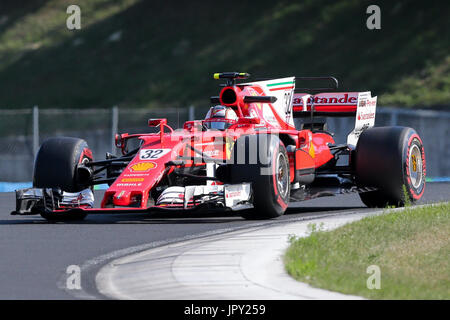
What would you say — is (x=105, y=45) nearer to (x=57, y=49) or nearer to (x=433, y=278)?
(x=57, y=49)

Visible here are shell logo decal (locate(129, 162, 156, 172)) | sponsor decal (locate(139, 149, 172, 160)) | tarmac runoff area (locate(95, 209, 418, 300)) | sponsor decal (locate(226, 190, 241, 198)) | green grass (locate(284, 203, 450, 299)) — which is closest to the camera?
tarmac runoff area (locate(95, 209, 418, 300))

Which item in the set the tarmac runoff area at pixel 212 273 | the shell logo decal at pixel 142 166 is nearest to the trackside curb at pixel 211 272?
the tarmac runoff area at pixel 212 273

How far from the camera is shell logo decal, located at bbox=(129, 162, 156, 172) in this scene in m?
13.8

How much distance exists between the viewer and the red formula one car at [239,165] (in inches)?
530

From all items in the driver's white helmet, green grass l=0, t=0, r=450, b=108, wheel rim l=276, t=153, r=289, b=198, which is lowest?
wheel rim l=276, t=153, r=289, b=198

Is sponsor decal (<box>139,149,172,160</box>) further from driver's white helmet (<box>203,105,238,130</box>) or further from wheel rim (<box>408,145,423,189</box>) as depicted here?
wheel rim (<box>408,145,423,189</box>)

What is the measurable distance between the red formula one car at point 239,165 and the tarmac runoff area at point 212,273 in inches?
67.8

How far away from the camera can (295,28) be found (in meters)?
46.8

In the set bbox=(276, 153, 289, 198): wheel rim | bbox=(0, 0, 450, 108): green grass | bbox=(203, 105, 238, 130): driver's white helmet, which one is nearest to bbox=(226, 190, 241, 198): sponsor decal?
bbox=(276, 153, 289, 198): wheel rim

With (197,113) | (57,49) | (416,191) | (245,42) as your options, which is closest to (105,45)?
(57,49)

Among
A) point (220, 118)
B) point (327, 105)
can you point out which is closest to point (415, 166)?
point (327, 105)

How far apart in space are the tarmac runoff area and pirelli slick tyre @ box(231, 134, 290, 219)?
172cm

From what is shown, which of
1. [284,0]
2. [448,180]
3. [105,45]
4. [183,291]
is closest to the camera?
[183,291]

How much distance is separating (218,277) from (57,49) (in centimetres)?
4834
